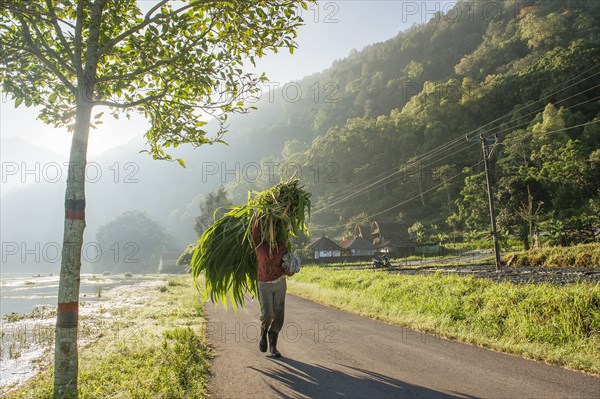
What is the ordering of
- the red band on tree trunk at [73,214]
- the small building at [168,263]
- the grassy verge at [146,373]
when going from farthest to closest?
the small building at [168,263]
the grassy verge at [146,373]
the red band on tree trunk at [73,214]

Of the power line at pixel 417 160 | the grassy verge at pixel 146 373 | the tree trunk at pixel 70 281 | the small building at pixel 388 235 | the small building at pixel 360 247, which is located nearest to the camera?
the tree trunk at pixel 70 281

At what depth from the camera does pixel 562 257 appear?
87.2 feet

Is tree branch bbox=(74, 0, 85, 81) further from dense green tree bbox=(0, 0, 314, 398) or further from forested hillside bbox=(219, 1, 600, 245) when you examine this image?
forested hillside bbox=(219, 1, 600, 245)

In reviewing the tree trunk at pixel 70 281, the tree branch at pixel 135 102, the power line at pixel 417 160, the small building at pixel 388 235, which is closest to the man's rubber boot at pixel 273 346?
the tree trunk at pixel 70 281

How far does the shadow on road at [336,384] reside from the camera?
4.52 metres

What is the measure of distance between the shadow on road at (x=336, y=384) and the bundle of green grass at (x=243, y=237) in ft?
5.72

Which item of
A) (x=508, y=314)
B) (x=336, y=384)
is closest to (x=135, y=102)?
(x=336, y=384)

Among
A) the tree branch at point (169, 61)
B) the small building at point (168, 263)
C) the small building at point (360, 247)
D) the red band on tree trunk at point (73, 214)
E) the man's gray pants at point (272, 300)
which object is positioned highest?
the tree branch at point (169, 61)

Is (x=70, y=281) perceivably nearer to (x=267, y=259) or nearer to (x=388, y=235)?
(x=267, y=259)

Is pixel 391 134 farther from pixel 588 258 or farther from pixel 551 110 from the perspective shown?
pixel 588 258

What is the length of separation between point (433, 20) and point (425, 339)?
211 m

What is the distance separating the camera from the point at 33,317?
20.7 meters

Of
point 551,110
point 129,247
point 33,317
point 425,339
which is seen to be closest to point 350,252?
point 551,110

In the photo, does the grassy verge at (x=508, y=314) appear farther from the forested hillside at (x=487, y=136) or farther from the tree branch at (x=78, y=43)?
the forested hillside at (x=487, y=136)
